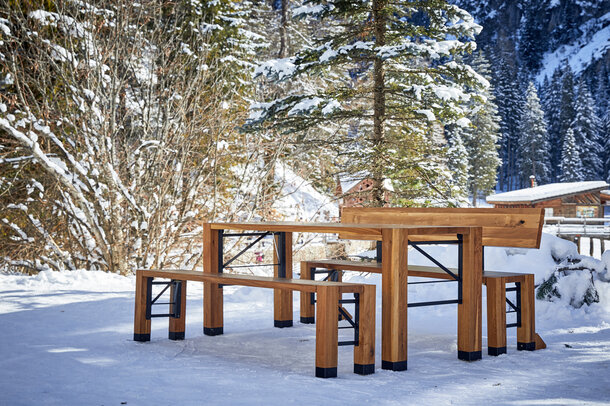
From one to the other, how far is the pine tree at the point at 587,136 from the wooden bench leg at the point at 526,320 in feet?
220

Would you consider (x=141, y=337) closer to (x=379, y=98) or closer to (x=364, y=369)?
(x=364, y=369)

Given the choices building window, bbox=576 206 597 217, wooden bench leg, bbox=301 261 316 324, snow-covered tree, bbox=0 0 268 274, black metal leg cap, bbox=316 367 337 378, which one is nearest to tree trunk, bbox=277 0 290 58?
snow-covered tree, bbox=0 0 268 274

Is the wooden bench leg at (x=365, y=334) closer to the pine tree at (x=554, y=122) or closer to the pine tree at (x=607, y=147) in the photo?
the pine tree at (x=607, y=147)

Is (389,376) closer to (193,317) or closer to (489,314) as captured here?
(489,314)

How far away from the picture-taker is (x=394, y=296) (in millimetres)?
4301

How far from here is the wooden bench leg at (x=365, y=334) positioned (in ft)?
13.9

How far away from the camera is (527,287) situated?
516cm

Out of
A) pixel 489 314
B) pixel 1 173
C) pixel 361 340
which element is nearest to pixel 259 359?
pixel 361 340

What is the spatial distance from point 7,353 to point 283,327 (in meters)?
2.32

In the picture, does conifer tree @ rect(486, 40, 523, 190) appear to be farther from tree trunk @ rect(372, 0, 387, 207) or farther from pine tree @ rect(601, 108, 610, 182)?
tree trunk @ rect(372, 0, 387, 207)

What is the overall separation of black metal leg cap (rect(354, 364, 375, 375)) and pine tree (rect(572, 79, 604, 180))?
225 ft

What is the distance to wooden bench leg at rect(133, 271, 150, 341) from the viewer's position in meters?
5.36

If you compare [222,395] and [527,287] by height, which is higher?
[527,287]

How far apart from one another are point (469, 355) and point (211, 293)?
2.12 metres
